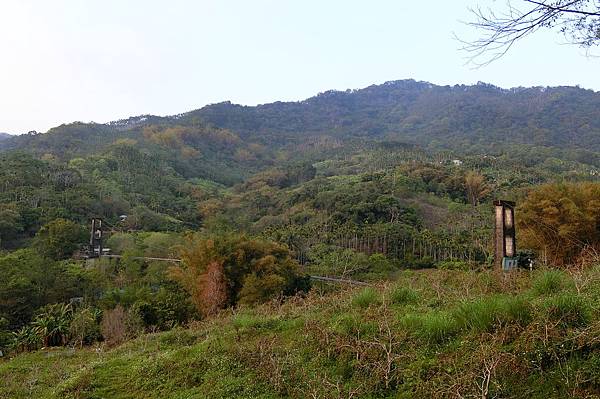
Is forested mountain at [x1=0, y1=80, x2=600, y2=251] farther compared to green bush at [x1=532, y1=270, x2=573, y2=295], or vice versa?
forested mountain at [x1=0, y1=80, x2=600, y2=251]

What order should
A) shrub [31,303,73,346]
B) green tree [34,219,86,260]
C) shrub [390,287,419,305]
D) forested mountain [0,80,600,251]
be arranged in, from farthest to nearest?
forested mountain [0,80,600,251], green tree [34,219,86,260], shrub [31,303,73,346], shrub [390,287,419,305]

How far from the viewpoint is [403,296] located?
5.44 metres

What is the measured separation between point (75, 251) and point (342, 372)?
99.2 ft

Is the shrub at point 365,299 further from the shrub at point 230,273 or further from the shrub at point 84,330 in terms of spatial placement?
the shrub at point 84,330

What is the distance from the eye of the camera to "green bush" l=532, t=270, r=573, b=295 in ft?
14.4

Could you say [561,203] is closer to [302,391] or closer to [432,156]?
[302,391]

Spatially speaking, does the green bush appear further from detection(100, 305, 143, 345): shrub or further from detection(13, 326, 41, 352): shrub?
detection(13, 326, 41, 352): shrub

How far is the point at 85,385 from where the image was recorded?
4957 mm

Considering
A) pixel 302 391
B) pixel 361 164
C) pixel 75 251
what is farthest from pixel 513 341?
pixel 361 164

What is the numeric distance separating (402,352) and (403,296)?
69.6 inches

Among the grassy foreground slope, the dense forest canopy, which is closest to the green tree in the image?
the dense forest canopy

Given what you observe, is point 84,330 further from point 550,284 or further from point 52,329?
point 550,284


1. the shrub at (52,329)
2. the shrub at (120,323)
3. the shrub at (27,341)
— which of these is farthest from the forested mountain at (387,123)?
the shrub at (120,323)

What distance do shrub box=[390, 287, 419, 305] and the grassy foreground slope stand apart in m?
0.02
